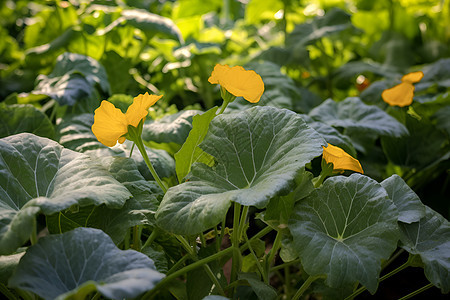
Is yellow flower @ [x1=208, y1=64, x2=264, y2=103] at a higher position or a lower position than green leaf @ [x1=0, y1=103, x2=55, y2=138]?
higher

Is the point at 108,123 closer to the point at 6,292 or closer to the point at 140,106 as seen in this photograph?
the point at 140,106

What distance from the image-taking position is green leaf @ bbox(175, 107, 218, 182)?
0.78 metres

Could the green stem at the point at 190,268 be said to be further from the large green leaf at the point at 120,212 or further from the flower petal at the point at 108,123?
the flower petal at the point at 108,123

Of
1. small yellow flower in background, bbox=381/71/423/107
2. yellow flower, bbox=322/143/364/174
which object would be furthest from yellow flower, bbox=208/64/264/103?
small yellow flower in background, bbox=381/71/423/107

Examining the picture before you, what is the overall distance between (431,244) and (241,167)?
338 millimetres

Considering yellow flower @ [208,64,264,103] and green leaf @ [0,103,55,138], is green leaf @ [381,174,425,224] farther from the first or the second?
green leaf @ [0,103,55,138]

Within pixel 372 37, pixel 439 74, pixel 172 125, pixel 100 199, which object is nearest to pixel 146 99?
pixel 100 199

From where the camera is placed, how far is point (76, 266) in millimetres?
571

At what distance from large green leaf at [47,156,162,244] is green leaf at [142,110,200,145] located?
20 centimetres

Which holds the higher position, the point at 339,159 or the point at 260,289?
the point at 339,159

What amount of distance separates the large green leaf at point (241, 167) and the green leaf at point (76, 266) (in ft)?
0.27

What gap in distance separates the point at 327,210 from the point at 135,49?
48.6 inches

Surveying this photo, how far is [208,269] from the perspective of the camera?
69cm

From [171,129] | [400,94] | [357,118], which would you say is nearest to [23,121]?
[171,129]
